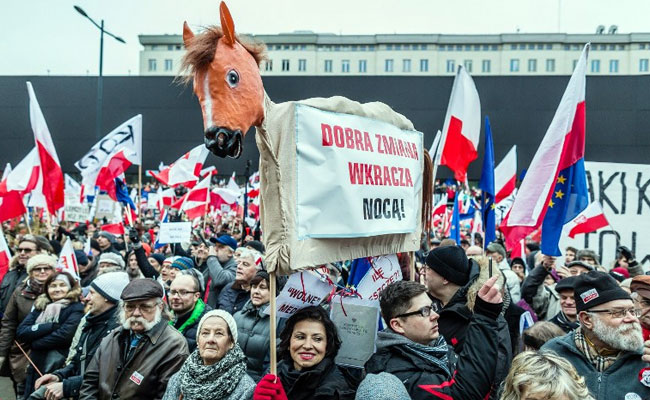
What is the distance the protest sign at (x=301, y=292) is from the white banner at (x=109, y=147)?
25.1ft

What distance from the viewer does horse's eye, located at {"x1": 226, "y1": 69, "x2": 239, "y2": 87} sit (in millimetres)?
2631

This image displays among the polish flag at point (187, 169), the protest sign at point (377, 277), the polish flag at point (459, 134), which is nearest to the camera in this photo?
the protest sign at point (377, 277)

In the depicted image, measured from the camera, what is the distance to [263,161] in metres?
2.80

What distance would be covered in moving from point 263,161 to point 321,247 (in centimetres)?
51

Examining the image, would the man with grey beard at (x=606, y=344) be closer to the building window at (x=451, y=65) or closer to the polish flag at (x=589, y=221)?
the polish flag at (x=589, y=221)

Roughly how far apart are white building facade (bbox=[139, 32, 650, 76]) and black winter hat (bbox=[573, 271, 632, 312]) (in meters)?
57.9

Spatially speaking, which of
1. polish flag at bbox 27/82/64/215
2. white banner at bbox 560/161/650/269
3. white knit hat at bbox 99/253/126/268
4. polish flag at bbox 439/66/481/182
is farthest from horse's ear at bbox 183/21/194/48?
polish flag at bbox 27/82/64/215

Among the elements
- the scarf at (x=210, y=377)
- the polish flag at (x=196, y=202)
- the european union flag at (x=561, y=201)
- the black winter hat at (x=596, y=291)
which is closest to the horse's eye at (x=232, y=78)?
the scarf at (x=210, y=377)

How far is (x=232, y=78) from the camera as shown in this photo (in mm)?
2646

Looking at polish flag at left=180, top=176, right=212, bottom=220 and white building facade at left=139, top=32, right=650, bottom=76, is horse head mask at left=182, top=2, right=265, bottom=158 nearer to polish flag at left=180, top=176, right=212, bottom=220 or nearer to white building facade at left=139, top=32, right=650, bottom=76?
polish flag at left=180, top=176, right=212, bottom=220

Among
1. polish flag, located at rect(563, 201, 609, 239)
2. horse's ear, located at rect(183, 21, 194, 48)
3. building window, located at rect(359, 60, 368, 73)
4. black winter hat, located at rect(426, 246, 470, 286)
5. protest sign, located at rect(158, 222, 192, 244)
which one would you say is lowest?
protest sign, located at rect(158, 222, 192, 244)

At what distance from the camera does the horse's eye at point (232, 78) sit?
2.63 metres

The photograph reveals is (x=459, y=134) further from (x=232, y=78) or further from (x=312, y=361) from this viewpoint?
(x=232, y=78)

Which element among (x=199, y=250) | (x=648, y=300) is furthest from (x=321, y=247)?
(x=199, y=250)
